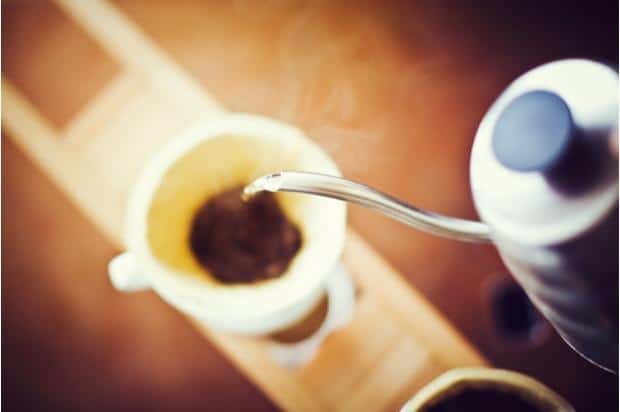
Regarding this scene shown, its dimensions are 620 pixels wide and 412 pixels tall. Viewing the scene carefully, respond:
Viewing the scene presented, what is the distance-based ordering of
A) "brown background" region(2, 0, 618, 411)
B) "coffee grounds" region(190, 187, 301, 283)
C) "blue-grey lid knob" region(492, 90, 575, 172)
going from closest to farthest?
"blue-grey lid knob" region(492, 90, 575, 172) < "coffee grounds" region(190, 187, 301, 283) < "brown background" region(2, 0, 618, 411)

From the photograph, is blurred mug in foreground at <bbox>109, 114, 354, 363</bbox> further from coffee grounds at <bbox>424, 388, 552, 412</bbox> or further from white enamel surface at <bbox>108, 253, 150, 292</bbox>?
coffee grounds at <bbox>424, 388, 552, 412</bbox>

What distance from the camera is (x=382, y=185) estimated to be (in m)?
0.73

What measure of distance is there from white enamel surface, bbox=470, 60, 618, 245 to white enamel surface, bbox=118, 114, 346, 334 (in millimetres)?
214

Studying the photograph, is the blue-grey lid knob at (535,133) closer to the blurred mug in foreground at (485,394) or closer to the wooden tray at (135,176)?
the blurred mug in foreground at (485,394)

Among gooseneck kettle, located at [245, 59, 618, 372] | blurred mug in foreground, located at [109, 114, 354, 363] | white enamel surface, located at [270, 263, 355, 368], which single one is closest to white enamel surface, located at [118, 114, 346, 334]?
blurred mug in foreground, located at [109, 114, 354, 363]

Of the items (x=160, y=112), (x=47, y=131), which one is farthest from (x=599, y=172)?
(x=47, y=131)

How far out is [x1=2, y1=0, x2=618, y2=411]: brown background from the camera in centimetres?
71

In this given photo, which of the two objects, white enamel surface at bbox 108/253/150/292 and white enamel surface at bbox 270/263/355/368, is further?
white enamel surface at bbox 270/263/355/368

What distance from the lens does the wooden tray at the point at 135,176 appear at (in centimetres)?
67

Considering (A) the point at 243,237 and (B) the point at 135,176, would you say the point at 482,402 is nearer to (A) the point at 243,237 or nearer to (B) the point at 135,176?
(A) the point at 243,237

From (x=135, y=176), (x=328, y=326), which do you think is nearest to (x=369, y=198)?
(x=328, y=326)

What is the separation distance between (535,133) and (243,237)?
1.27 ft

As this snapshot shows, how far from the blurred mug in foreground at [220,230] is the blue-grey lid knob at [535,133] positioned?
9.3 inches

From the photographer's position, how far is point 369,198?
388 millimetres
